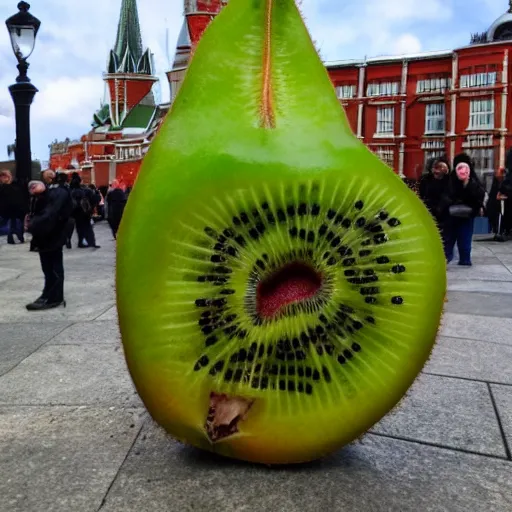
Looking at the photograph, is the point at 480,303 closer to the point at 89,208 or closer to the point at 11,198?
the point at 89,208

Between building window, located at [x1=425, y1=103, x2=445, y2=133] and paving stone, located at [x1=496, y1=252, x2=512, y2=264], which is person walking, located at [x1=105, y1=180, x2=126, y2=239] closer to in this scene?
paving stone, located at [x1=496, y1=252, x2=512, y2=264]

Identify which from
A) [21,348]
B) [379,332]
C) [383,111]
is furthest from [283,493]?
[383,111]

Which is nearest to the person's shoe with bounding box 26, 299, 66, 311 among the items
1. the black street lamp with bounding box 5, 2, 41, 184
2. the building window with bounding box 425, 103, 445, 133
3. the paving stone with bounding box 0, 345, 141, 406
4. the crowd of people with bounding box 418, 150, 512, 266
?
the paving stone with bounding box 0, 345, 141, 406

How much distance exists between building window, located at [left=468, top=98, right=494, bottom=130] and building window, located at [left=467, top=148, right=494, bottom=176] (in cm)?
75

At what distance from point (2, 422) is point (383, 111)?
68.2 feet

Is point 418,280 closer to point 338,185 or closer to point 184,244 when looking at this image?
point 338,185

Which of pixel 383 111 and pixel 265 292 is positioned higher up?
pixel 383 111

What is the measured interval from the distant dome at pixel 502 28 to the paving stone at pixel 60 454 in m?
21.3

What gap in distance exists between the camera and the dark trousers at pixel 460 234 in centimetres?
877

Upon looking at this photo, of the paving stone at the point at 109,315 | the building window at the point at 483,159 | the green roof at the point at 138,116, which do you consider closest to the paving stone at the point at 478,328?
the paving stone at the point at 109,315

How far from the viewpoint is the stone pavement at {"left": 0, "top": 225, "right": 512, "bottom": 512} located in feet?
7.38

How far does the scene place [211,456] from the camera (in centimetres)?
255

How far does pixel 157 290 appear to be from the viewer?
2.27 meters

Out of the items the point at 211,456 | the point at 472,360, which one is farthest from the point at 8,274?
the point at 211,456
